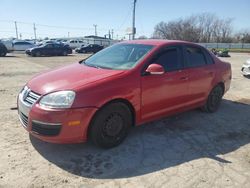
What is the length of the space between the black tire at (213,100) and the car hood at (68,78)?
8.75 ft

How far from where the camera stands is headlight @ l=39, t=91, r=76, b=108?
3620 millimetres

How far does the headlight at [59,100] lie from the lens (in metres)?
3.62

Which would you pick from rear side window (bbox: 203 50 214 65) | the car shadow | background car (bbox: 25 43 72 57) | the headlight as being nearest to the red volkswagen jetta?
the headlight

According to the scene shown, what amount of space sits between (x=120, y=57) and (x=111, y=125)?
4.42ft

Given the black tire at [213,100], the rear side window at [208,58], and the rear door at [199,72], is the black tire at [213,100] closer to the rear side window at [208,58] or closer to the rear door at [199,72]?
the rear door at [199,72]

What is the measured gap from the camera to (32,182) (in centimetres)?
325

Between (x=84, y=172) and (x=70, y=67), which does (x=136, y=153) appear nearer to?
(x=84, y=172)

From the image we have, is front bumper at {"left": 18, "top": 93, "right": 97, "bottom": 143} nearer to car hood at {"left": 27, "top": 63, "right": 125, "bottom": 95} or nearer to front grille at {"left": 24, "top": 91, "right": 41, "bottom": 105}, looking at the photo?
front grille at {"left": 24, "top": 91, "right": 41, "bottom": 105}

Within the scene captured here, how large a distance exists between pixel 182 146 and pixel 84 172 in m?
1.67

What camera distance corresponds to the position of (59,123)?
3607 millimetres

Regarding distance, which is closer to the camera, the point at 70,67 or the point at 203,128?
the point at 70,67

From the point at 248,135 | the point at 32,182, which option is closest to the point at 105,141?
the point at 32,182

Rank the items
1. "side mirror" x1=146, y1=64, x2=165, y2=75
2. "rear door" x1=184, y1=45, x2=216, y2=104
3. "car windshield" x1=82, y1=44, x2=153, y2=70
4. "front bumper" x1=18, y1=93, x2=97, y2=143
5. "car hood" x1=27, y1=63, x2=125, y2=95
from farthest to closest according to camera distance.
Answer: "rear door" x1=184, y1=45, x2=216, y2=104 → "car windshield" x1=82, y1=44, x2=153, y2=70 → "side mirror" x1=146, y1=64, x2=165, y2=75 → "car hood" x1=27, y1=63, x2=125, y2=95 → "front bumper" x1=18, y1=93, x2=97, y2=143

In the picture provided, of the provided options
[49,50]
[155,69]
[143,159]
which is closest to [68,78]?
[155,69]
